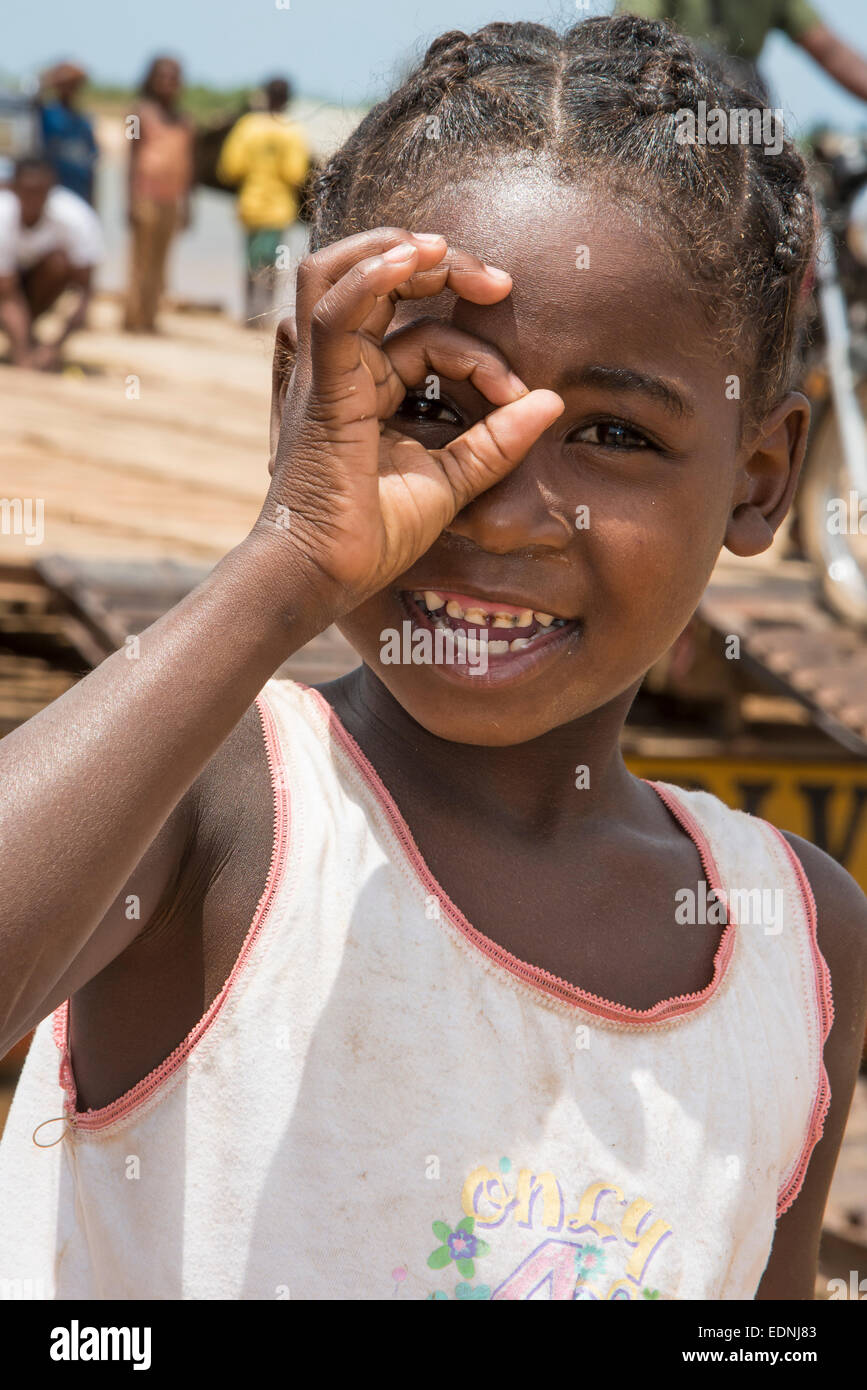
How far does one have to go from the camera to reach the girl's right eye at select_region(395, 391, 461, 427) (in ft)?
4.42

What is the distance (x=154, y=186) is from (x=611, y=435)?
9.61m

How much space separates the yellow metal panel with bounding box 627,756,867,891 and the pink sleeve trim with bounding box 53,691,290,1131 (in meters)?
3.98

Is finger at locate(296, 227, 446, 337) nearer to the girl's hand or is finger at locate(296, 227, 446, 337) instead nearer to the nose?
the girl's hand

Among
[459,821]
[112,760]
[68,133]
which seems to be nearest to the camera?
[112,760]

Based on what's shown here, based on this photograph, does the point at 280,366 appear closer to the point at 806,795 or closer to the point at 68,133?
the point at 806,795

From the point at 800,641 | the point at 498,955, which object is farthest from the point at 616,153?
the point at 800,641

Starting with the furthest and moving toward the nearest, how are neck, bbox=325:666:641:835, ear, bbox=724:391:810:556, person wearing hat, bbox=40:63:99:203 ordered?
person wearing hat, bbox=40:63:99:203
ear, bbox=724:391:810:556
neck, bbox=325:666:641:835

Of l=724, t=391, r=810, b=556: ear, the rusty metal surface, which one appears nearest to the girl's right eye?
l=724, t=391, r=810, b=556: ear

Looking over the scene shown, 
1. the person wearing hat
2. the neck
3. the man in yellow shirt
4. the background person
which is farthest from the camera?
the man in yellow shirt

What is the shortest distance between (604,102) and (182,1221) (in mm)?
1079

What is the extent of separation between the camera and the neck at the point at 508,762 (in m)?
1.53

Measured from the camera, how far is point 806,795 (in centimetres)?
533

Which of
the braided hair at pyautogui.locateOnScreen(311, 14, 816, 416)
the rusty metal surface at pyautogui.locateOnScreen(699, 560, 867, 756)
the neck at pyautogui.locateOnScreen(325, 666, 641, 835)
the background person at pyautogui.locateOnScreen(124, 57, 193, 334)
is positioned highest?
the background person at pyautogui.locateOnScreen(124, 57, 193, 334)
